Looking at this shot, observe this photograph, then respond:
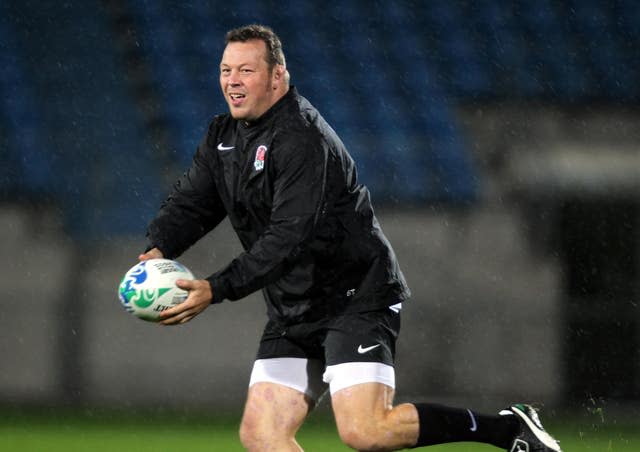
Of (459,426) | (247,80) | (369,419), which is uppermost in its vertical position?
(247,80)

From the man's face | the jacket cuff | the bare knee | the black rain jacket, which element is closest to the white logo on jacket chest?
the black rain jacket

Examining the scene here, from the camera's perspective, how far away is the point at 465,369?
7.20 meters

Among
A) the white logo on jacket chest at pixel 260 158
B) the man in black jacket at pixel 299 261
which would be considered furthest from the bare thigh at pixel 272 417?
the white logo on jacket chest at pixel 260 158

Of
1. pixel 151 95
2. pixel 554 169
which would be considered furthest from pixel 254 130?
A: pixel 151 95

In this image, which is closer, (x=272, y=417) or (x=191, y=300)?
(x=191, y=300)

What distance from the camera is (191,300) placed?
367 cm

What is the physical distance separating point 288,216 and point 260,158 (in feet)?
0.79

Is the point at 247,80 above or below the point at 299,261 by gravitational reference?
above

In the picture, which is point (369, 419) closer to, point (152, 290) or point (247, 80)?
point (152, 290)

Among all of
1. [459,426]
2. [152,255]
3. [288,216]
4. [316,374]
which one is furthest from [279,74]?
[459,426]

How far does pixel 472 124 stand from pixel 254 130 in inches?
172

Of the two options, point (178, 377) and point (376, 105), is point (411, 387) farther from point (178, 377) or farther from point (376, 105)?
point (376, 105)

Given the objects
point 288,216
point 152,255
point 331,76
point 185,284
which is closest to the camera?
point 185,284

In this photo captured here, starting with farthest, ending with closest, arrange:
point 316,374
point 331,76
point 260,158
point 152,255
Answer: point 331,76 → point 316,374 → point 152,255 → point 260,158
